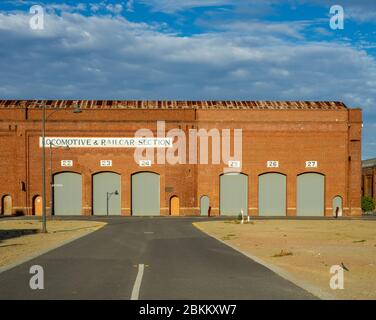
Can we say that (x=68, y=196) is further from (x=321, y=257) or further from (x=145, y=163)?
(x=321, y=257)

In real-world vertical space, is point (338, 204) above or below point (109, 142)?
below

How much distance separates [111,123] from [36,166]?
8727mm

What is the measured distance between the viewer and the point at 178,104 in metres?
64.8

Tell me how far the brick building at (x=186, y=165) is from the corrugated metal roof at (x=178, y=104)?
4.32 feet

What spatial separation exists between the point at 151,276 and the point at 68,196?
46.8 m

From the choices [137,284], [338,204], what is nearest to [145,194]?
[338,204]

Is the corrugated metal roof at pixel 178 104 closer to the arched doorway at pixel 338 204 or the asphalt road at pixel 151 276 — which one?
the arched doorway at pixel 338 204

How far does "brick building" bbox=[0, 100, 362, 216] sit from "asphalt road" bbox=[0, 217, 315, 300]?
36837mm

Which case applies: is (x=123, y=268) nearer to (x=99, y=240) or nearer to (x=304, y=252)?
(x=304, y=252)

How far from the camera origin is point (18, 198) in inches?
2320

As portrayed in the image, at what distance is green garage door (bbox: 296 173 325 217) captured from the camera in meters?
60.8

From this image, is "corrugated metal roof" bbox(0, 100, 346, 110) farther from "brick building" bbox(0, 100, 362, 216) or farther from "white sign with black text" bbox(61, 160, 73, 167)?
"white sign with black text" bbox(61, 160, 73, 167)

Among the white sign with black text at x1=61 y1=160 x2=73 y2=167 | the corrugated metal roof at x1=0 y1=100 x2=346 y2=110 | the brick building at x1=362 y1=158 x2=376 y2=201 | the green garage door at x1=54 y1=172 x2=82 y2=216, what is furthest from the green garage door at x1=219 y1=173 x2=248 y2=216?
the brick building at x1=362 y1=158 x2=376 y2=201

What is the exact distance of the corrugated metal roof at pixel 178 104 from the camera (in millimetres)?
62506
